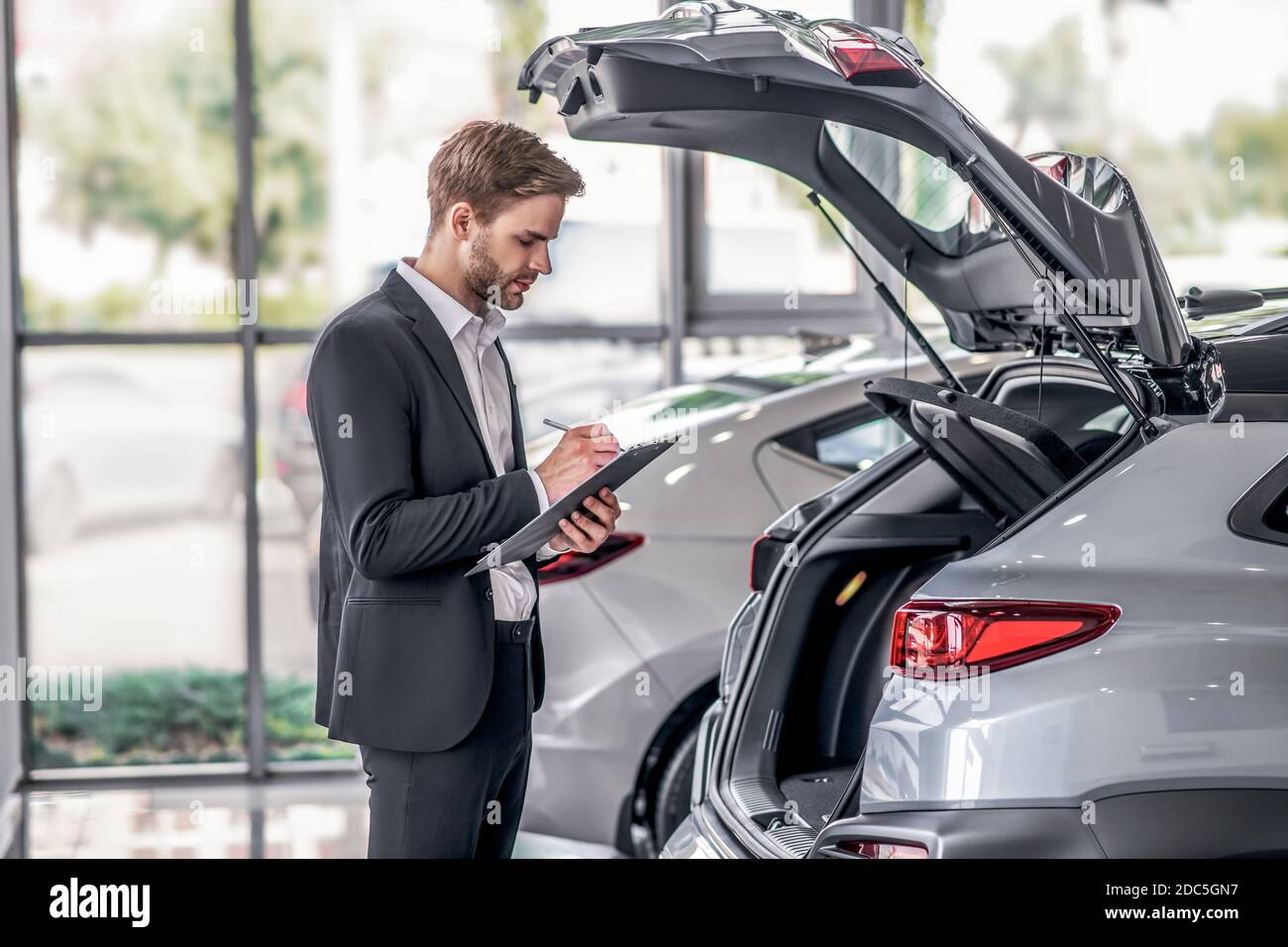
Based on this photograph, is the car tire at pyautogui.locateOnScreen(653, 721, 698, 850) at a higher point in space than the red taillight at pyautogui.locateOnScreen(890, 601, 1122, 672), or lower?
lower

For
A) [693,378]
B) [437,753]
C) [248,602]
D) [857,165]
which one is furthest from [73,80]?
[437,753]

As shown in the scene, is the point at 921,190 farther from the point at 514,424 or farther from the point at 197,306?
the point at 197,306

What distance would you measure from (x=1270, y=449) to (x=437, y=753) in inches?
50.8

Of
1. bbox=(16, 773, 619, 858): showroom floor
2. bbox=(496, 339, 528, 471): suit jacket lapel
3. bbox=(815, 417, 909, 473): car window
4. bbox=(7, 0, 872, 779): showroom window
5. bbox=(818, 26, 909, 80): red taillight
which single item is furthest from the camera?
bbox=(7, 0, 872, 779): showroom window

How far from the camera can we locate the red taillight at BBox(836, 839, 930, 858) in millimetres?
1934

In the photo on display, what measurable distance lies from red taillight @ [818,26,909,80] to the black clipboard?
23.2 inches

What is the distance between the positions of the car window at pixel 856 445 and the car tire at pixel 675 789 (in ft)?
2.72

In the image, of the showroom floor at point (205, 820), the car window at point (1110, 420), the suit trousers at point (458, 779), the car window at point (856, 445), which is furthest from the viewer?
the showroom floor at point (205, 820)

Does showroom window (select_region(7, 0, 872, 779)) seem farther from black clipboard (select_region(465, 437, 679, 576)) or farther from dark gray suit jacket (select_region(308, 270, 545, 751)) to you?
black clipboard (select_region(465, 437, 679, 576))

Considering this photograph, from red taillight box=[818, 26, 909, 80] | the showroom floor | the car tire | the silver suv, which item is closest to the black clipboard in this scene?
the silver suv

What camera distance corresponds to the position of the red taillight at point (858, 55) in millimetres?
1973

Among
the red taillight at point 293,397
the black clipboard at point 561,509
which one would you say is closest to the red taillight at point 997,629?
the black clipboard at point 561,509

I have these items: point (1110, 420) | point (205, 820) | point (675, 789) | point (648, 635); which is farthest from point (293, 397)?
point (1110, 420)

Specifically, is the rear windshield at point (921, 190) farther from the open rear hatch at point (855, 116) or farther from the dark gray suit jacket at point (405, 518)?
the dark gray suit jacket at point (405, 518)
